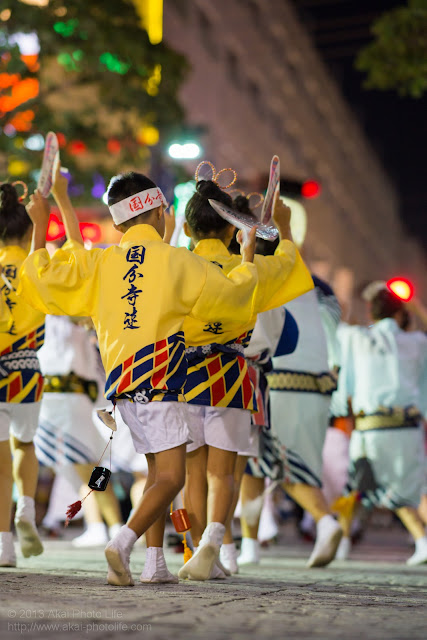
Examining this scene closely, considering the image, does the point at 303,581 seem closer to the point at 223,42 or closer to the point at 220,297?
the point at 220,297

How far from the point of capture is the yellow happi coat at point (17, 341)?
485cm

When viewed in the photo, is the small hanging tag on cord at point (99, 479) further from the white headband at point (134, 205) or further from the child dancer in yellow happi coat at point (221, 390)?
the white headband at point (134, 205)

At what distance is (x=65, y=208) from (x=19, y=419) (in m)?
1.12

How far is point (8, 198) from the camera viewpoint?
5.18m

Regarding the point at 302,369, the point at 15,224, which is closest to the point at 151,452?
the point at 15,224

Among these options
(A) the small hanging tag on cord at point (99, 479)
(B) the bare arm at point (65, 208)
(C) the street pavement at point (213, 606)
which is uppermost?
(B) the bare arm at point (65, 208)

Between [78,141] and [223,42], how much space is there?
52.7 feet

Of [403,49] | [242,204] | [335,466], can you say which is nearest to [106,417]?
[242,204]

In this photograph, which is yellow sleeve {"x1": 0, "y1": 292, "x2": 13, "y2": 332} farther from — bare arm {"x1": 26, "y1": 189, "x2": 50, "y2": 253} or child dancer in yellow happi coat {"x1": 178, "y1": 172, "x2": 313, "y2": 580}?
child dancer in yellow happi coat {"x1": 178, "y1": 172, "x2": 313, "y2": 580}

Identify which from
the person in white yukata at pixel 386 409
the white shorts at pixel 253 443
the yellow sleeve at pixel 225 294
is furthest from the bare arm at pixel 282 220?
the person in white yukata at pixel 386 409

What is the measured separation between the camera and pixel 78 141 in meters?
11.7

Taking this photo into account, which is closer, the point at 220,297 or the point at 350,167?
the point at 220,297

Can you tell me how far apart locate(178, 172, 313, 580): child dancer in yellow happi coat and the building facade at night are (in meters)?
4.17

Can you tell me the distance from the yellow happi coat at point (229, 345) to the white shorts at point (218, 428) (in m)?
0.04
